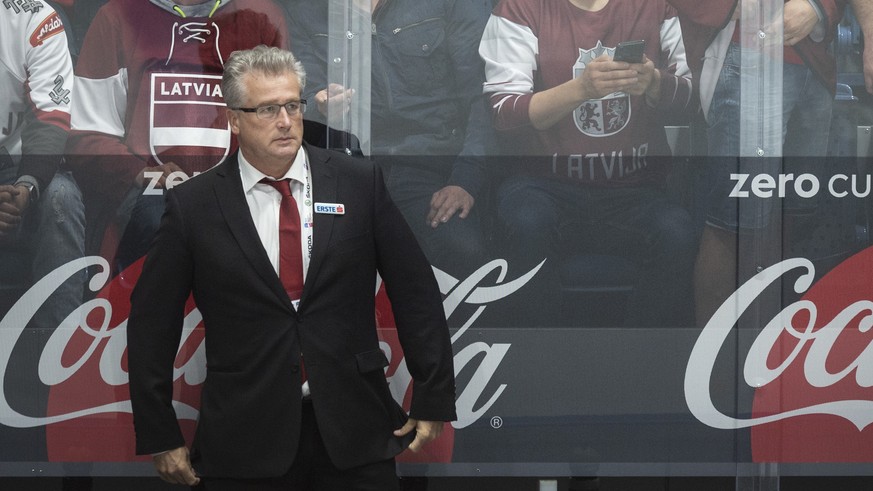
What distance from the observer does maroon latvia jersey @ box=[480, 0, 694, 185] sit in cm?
300

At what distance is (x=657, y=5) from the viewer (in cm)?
300

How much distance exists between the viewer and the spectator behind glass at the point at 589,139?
3004 millimetres

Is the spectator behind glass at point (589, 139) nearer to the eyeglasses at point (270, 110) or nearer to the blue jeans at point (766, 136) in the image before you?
the blue jeans at point (766, 136)

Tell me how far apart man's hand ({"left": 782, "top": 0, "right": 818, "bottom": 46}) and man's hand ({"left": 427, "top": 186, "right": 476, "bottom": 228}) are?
1.13 m

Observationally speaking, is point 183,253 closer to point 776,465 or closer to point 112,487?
point 112,487

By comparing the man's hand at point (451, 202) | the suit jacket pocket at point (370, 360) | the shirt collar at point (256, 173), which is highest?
the shirt collar at point (256, 173)

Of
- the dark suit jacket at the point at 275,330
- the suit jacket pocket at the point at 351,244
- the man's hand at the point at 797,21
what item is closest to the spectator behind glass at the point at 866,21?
the man's hand at the point at 797,21

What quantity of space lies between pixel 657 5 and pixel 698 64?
0.23 meters

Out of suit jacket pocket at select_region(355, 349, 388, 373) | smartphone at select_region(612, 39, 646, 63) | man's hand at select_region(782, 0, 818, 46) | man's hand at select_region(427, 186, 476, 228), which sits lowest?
suit jacket pocket at select_region(355, 349, 388, 373)

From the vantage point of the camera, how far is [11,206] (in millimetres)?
3002

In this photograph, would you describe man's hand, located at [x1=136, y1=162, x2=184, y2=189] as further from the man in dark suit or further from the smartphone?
the smartphone

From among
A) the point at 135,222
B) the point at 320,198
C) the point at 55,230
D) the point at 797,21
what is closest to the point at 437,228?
the point at 320,198

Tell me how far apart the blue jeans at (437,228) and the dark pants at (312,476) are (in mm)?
711

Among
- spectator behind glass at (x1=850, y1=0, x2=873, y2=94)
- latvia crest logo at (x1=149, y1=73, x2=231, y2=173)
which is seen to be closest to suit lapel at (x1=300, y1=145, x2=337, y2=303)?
latvia crest logo at (x1=149, y1=73, x2=231, y2=173)
